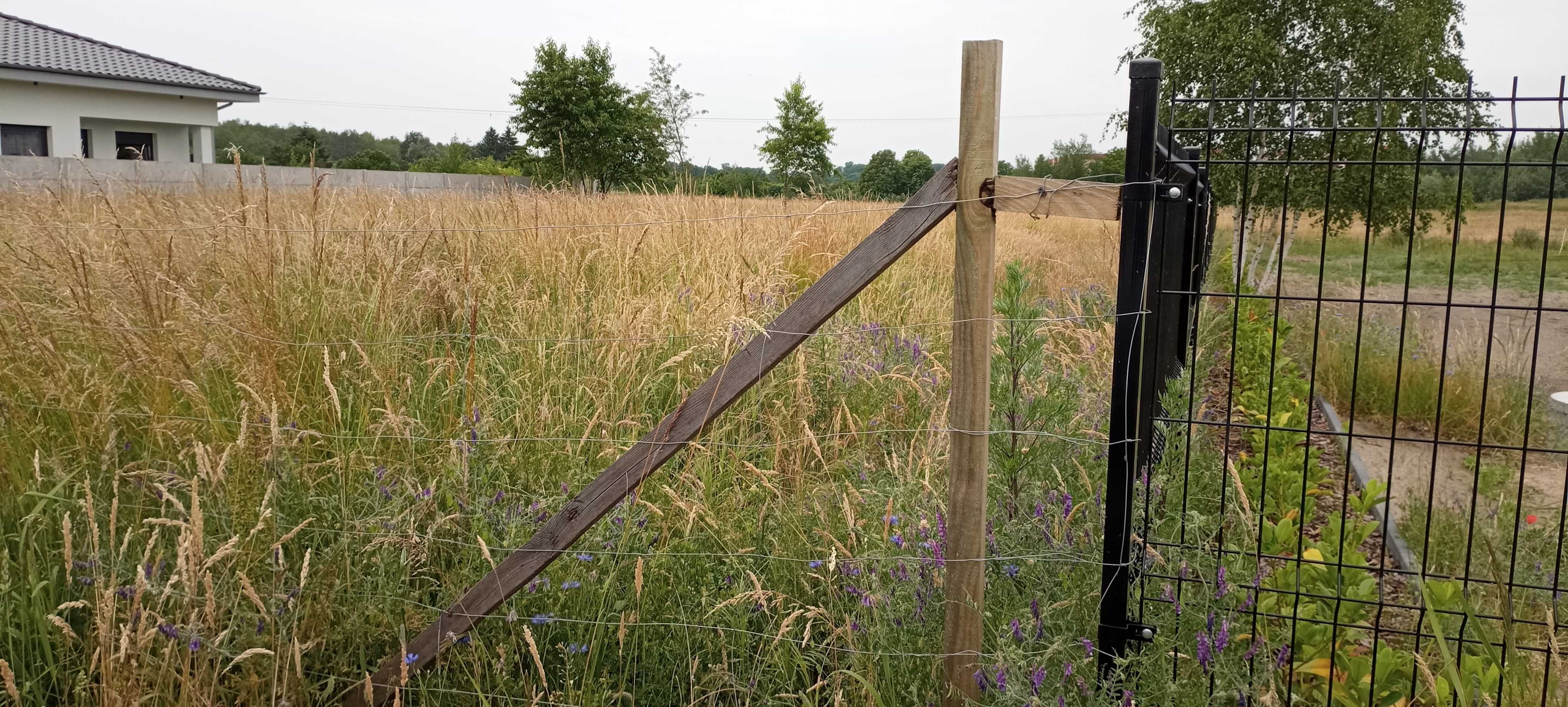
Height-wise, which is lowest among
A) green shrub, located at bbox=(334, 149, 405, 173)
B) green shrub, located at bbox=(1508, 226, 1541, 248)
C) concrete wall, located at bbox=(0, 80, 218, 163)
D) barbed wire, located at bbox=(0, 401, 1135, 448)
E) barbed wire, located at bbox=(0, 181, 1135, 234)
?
barbed wire, located at bbox=(0, 401, 1135, 448)

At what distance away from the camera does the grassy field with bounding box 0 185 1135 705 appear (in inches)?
88.0

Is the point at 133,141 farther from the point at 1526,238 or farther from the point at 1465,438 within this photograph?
the point at 1526,238

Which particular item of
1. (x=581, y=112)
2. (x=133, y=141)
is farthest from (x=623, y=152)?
(x=133, y=141)

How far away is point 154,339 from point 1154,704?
3272 millimetres

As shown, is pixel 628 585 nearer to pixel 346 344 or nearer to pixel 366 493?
pixel 366 493

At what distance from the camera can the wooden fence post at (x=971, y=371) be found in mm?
1924

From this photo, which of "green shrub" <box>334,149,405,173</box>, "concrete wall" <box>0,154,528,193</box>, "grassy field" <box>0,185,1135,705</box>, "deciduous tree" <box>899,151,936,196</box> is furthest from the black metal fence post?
"green shrub" <box>334,149,405,173</box>

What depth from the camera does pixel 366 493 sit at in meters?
2.88

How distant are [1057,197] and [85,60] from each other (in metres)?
32.6

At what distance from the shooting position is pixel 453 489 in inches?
115

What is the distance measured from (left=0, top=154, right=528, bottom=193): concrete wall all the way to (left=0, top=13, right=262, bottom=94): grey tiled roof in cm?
1055

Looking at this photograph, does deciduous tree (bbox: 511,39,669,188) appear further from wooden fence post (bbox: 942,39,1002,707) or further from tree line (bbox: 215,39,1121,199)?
wooden fence post (bbox: 942,39,1002,707)

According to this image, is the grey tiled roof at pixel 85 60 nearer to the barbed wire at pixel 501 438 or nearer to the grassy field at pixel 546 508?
the grassy field at pixel 546 508

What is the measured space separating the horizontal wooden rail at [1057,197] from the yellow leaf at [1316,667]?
1414mm
